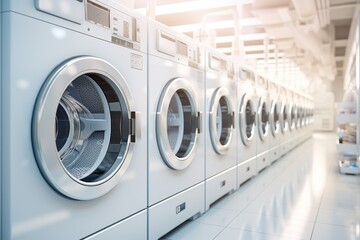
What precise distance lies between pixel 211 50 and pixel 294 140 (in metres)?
4.99

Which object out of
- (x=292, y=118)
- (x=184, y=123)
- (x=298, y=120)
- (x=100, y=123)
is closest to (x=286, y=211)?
(x=184, y=123)

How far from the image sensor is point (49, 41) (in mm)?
1190

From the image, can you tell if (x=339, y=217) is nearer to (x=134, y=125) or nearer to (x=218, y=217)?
(x=218, y=217)

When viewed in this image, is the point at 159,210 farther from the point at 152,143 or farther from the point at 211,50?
the point at 211,50

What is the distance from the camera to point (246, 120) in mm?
3939

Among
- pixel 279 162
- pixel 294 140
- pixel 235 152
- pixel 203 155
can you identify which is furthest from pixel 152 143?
pixel 294 140

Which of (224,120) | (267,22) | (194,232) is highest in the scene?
(267,22)

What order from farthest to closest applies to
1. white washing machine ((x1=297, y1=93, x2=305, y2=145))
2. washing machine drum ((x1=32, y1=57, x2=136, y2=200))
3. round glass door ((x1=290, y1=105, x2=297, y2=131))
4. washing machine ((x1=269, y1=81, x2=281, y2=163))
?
white washing machine ((x1=297, y1=93, x2=305, y2=145)) < round glass door ((x1=290, y1=105, x2=297, y2=131)) < washing machine ((x1=269, y1=81, x2=281, y2=163)) < washing machine drum ((x1=32, y1=57, x2=136, y2=200))

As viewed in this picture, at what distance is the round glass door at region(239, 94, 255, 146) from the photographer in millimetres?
3447

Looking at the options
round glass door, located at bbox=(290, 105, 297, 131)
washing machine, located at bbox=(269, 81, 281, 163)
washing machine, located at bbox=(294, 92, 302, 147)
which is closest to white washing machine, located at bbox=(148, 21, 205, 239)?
washing machine, located at bbox=(269, 81, 281, 163)

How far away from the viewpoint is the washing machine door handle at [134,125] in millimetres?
1607

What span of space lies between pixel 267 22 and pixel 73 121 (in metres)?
4.33

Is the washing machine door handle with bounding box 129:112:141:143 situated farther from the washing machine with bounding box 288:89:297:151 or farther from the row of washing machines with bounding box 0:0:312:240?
the washing machine with bounding box 288:89:297:151

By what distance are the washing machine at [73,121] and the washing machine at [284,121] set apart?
14.2 feet
